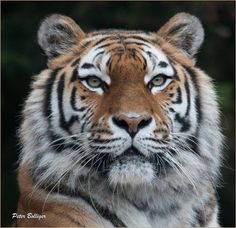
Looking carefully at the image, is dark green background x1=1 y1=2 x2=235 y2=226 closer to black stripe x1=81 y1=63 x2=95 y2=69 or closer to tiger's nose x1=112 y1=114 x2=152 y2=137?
black stripe x1=81 y1=63 x2=95 y2=69

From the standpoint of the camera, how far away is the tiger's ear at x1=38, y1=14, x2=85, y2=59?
4.91 meters

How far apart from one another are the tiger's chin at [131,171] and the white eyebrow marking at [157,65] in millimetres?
521

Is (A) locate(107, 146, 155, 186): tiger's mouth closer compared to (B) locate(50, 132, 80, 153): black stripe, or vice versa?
(A) locate(107, 146, 155, 186): tiger's mouth

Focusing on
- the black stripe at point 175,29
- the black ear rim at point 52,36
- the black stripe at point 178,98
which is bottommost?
the black stripe at point 178,98

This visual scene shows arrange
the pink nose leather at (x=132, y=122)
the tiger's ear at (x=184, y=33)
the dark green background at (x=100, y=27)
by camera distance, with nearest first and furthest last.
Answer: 1. the pink nose leather at (x=132, y=122)
2. the tiger's ear at (x=184, y=33)
3. the dark green background at (x=100, y=27)

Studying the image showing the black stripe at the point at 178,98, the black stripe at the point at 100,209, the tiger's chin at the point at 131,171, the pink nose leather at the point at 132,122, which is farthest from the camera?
the black stripe at the point at 178,98

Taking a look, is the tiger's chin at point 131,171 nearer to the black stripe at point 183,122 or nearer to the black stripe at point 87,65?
the black stripe at point 183,122

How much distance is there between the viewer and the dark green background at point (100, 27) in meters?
8.81

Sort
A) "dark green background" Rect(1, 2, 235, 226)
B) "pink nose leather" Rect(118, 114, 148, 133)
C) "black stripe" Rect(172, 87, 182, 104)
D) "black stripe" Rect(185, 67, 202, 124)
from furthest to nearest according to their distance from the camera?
1. "dark green background" Rect(1, 2, 235, 226)
2. "black stripe" Rect(185, 67, 202, 124)
3. "black stripe" Rect(172, 87, 182, 104)
4. "pink nose leather" Rect(118, 114, 148, 133)

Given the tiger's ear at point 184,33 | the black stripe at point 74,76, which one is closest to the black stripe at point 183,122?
the tiger's ear at point 184,33

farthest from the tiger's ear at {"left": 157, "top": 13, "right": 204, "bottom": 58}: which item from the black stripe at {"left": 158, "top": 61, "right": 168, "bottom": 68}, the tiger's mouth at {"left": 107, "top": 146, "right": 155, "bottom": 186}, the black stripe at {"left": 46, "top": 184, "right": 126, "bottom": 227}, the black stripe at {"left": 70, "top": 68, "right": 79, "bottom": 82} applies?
the black stripe at {"left": 46, "top": 184, "right": 126, "bottom": 227}

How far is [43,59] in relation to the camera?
8.77 meters

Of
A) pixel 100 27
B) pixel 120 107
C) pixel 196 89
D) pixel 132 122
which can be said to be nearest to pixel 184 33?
pixel 196 89

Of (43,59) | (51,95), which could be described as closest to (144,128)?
(51,95)
